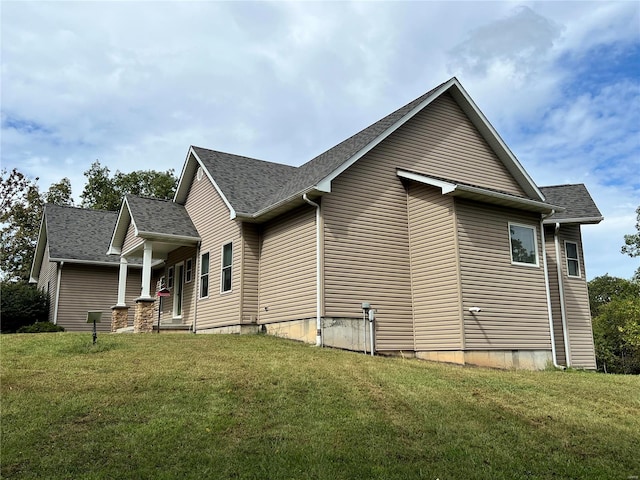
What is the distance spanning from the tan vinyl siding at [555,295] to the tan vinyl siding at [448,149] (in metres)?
1.98

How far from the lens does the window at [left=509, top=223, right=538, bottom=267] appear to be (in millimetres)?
14445

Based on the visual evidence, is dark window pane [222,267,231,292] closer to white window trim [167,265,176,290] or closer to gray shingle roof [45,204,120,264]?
white window trim [167,265,176,290]

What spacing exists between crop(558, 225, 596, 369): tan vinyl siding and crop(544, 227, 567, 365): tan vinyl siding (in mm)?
303

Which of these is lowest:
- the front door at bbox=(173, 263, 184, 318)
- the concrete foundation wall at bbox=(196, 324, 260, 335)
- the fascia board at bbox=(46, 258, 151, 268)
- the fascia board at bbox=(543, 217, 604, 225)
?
the concrete foundation wall at bbox=(196, 324, 260, 335)

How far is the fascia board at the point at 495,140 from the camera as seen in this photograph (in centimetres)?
1622

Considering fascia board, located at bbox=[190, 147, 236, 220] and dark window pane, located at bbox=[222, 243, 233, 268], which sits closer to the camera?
fascia board, located at bbox=[190, 147, 236, 220]

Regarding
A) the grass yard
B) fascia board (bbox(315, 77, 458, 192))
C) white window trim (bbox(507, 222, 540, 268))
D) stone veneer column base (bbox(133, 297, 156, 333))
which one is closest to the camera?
the grass yard

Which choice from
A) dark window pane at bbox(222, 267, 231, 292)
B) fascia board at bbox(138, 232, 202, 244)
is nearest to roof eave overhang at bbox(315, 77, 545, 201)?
dark window pane at bbox(222, 267, 231, 292)

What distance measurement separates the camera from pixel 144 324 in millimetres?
17750

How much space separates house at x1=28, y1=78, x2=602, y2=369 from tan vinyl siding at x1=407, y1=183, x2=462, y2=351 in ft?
0.12

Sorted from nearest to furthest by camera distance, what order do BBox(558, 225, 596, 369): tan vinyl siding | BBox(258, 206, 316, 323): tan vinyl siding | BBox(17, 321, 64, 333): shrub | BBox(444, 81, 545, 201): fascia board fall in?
BBox(258, 206, 316, 323): tan vinyl siding → BBox(444, 81, 545, 201): fascia board → BBox(558, 225, 596, 369): tan vinyl siding → BBox(17, 321, 64, 333): shrub

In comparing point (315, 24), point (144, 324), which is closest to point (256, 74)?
point (315, 24)

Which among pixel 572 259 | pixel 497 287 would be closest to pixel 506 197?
pixel 497 287

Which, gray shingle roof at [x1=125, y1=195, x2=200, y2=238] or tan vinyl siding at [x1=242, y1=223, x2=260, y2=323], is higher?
gray shingle roof at [x1=125, y1=195, x2=200, y2=238]
